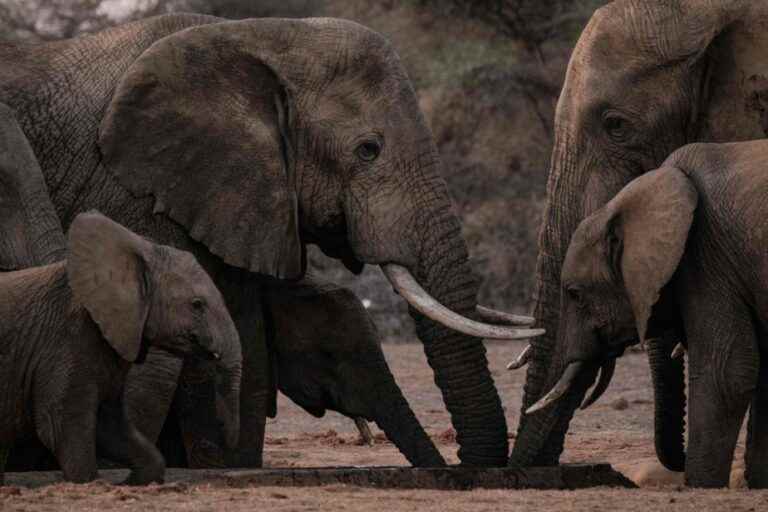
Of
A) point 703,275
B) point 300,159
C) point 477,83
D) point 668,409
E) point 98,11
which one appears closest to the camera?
point 703,275

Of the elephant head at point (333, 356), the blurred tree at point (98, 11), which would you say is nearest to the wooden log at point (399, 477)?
the elephant head at point (333, 356)

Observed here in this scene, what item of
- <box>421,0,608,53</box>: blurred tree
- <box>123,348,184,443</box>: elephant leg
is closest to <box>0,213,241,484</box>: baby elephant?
<box>123,348,184,443</box>: elephant leg

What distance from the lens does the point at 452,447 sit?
10188mm

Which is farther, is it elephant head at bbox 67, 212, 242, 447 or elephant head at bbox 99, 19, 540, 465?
elephant head at bbox 99, 19, 540, 465

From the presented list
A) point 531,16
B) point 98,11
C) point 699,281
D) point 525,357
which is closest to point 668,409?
point 525,357

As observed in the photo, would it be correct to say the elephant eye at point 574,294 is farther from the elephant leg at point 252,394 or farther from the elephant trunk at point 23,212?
the elephant trunk at point 23,212

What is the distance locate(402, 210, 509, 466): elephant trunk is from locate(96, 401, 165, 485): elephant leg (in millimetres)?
1232

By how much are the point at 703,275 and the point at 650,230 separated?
9.0 inches

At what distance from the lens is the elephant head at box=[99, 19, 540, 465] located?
7902 millimetres

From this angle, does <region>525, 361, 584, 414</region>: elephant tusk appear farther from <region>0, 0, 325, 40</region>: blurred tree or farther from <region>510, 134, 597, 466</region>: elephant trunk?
<region>0, 0, 325, 40</region>: blurred tree

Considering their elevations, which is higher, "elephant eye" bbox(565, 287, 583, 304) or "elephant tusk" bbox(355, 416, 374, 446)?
"elephant eye" bbox(565, 287, 583, 304)

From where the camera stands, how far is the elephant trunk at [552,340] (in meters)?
8.12

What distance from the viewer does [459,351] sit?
26.1 ft

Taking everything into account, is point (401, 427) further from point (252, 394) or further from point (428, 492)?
point (428, 492)
